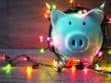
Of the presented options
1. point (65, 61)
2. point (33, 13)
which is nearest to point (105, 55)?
point (65, 61)

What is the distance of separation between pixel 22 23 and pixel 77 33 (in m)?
0.49

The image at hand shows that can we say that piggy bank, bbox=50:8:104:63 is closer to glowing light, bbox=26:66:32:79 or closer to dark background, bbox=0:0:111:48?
glowing light, bbox=26:66:32:79

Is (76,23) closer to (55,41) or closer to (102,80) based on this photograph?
(55,41)

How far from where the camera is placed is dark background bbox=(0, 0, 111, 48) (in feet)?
5.47

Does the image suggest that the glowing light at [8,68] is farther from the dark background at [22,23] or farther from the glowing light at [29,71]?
the dark background at [22,23]

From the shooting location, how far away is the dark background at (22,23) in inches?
65.6

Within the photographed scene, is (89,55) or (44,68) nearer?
(89,55)

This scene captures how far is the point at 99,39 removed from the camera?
129cm

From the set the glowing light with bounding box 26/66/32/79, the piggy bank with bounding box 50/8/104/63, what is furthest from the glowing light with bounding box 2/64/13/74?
the piggy bank with bounding box 50/8/104/63

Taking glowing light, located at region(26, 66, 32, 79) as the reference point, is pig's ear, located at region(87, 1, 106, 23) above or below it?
above

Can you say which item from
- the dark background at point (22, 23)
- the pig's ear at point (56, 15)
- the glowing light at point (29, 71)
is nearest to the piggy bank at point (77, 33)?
the pig's ear at point (56, 15)

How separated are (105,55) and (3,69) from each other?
0.40m

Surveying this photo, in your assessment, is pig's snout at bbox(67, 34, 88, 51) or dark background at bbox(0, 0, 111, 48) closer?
pig's snout at bbox(67, 34, 88, 51)

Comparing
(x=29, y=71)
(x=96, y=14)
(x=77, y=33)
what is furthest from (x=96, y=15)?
(x=29, y=71)
